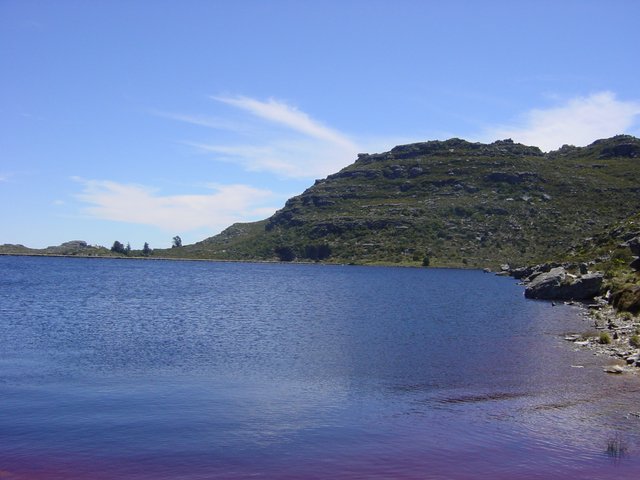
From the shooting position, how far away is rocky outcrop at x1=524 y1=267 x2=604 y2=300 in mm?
85500

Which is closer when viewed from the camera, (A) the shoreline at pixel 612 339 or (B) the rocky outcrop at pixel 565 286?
(A) the shoreline at pixel 612 339

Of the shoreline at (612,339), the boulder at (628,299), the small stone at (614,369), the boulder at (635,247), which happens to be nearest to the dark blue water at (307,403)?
the small stone at (614,369)

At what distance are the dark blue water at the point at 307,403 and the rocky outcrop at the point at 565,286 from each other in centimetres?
2482

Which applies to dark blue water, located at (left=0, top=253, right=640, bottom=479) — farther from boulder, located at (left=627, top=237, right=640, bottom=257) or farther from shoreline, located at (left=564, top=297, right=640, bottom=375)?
boulder, located at (left=627, top=237, right=640, bottom=257)

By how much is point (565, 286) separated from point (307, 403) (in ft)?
233

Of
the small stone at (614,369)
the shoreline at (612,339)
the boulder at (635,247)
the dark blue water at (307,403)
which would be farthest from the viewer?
the boulder at (635,247)

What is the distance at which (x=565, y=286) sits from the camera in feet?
298

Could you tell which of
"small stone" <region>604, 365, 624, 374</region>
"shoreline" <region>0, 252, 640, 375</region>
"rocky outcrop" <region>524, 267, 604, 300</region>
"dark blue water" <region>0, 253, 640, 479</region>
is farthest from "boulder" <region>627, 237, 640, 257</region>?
"small stone" <region>604, 365, 624, 374</region>

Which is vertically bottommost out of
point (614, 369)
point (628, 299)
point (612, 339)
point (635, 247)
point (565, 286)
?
point (614, 369)

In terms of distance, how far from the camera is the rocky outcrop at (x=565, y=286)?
281 ft

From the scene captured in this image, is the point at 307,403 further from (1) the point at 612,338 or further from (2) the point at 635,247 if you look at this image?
(2) the point at 635,247

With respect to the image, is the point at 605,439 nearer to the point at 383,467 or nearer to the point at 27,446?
the point at 383,467

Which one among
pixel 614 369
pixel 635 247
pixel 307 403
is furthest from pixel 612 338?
pixel 635 247

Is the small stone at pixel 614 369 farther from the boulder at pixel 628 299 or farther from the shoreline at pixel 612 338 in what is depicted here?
the boulder at pixel 628 299
